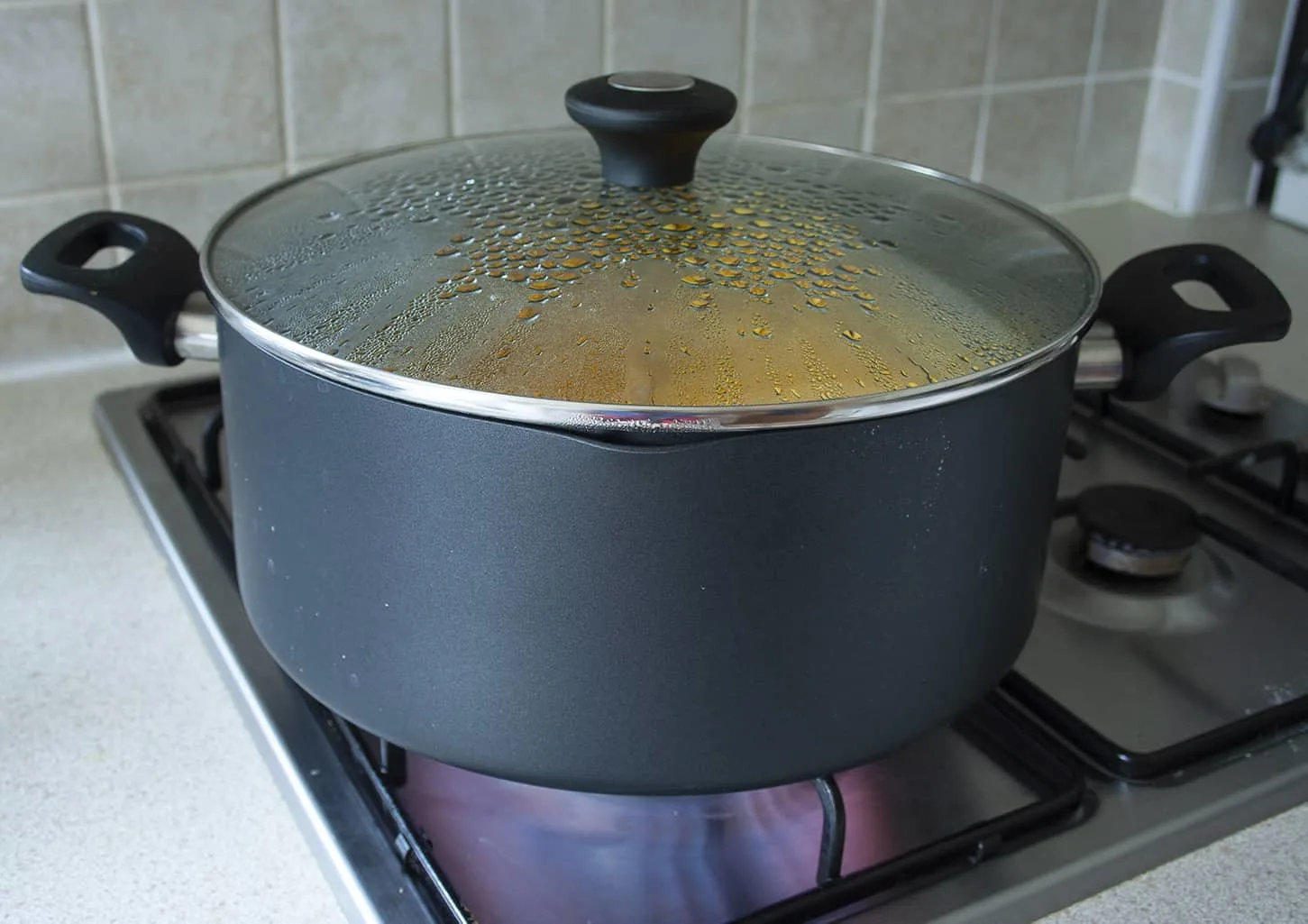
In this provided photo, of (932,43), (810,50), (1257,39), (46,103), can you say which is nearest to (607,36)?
(810,50)

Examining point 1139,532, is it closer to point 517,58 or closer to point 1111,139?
point 517,58

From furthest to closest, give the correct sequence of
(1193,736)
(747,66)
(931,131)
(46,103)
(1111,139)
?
(1111,139) → (931,131) → (747,66) → (46,103) → (1193,736)

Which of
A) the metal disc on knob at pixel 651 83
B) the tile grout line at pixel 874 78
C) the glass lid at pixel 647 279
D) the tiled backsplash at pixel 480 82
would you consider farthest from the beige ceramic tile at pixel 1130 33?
the metal disc on knob at pixel 651 83

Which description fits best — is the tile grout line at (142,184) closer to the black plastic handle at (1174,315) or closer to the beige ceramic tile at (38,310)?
the beige ceramic tile at (38,310)

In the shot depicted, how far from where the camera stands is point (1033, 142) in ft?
4.56

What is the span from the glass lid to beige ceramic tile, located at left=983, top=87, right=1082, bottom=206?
2.24ft

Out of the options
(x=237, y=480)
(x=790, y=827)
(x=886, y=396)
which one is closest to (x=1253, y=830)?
(x=790, y=827)

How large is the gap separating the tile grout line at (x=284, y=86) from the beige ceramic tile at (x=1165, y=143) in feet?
2.90

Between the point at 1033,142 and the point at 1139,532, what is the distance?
26.2 inches

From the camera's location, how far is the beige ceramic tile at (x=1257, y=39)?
52.6 inches

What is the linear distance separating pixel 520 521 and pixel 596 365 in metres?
0.07

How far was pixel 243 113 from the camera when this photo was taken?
3.44 ft

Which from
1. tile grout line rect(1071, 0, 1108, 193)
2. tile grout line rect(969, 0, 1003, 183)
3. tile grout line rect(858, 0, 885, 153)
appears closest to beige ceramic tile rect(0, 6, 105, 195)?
tile grout line rect(858, 0, 885, 153)

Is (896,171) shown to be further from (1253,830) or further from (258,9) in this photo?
(258,9)
